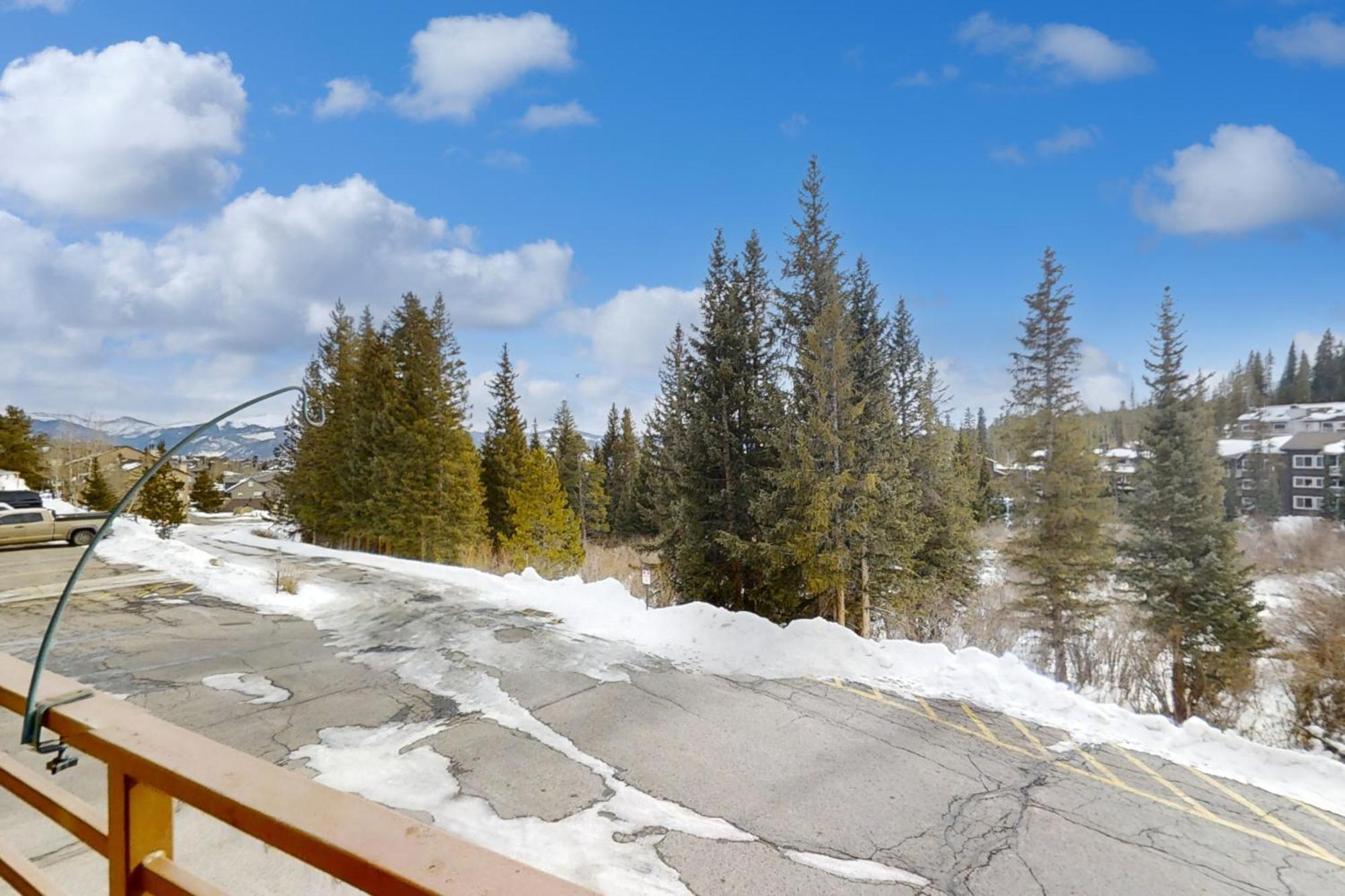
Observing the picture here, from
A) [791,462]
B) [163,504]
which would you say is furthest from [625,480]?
[791,462]

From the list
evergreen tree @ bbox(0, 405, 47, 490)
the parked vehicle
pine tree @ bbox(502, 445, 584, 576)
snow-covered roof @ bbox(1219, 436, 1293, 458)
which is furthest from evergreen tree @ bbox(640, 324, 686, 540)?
snow-covered roof @ bbox(1219, 436, 1293, 458)

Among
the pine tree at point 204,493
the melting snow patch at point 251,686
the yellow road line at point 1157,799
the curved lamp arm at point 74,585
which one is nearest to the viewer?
the curved lamp arm at point 74,585

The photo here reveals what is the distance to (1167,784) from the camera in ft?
16.8

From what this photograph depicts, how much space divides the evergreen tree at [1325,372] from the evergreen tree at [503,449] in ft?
325

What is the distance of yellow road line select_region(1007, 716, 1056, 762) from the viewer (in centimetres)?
552

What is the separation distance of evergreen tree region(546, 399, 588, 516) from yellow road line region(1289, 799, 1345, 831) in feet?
109

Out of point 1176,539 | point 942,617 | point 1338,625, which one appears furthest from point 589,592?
point 1176,539

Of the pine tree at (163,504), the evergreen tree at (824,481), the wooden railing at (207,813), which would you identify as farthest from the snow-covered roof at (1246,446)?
the pine tree at (163,504)

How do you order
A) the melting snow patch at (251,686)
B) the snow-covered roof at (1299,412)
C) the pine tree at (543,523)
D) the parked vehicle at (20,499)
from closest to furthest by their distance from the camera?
the melting snow patch at (251,686) < the parked vehicle at (20,499) < the pine tree at (543,523) < the snow-covered roof at (1299,412)

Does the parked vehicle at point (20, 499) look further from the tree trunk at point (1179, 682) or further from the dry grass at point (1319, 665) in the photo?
the tree trunk at point (1179, 682)

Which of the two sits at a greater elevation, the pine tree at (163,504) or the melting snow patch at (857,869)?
the pine tree at (163,504)

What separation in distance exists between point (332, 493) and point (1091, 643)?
98.1 ft

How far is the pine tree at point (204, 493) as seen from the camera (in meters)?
49.8

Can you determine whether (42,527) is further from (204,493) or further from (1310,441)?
(1310,441)
